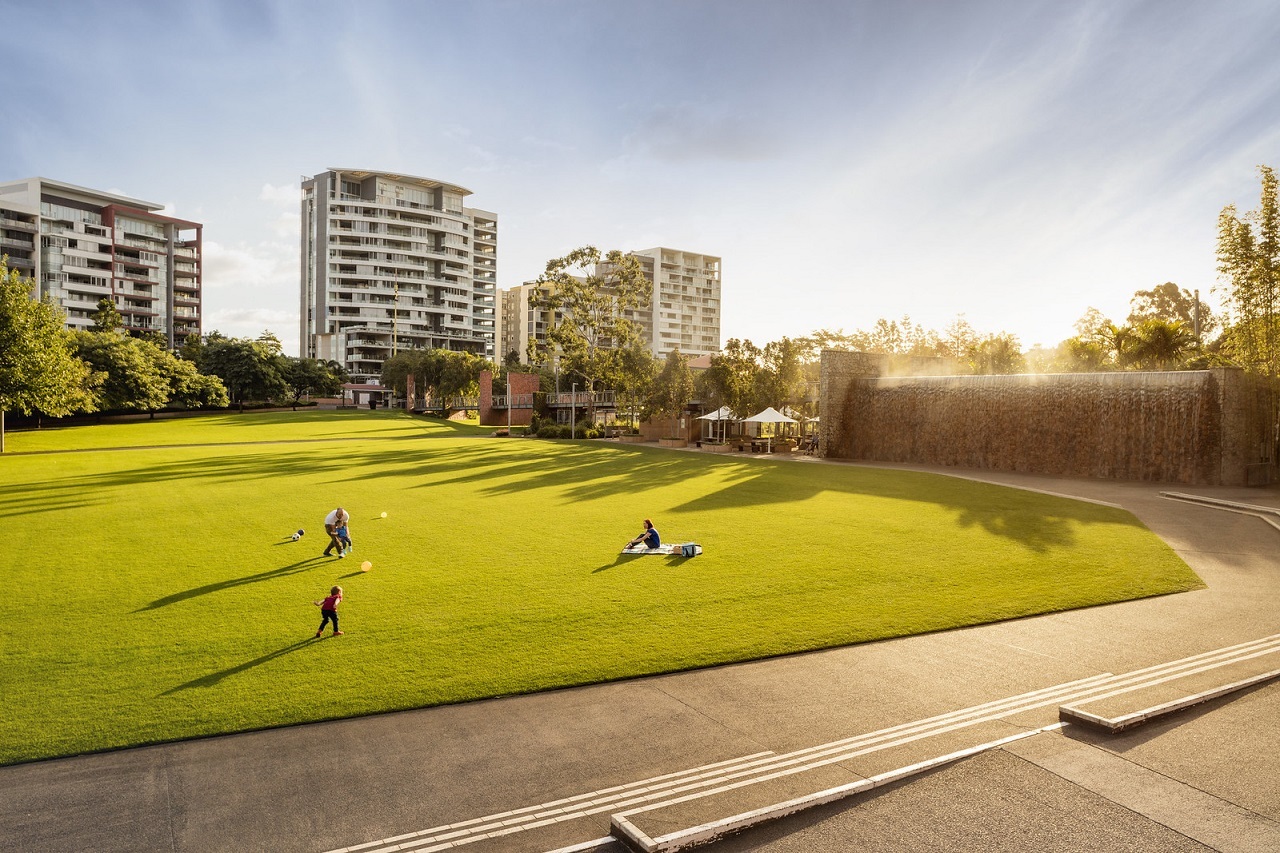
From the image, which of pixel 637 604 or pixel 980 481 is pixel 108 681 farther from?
pixel 980 481

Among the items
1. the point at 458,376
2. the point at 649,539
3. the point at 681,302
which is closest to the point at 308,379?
the point at 458,376

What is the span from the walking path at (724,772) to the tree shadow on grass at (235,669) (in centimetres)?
145

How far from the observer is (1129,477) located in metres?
27.4

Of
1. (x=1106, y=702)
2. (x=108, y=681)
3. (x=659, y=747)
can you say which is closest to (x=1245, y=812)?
(x=1106, y=702)

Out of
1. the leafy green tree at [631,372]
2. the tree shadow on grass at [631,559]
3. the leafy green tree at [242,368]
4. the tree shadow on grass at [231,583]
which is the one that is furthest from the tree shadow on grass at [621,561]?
the leafy green tree at [242,368]

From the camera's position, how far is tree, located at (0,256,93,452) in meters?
36.2

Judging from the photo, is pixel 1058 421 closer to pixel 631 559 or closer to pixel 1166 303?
pixel 631 559

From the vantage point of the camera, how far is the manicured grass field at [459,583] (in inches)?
314

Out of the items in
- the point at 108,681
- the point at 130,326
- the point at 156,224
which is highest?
the point at 156,224

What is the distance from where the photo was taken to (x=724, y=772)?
20.2 feet

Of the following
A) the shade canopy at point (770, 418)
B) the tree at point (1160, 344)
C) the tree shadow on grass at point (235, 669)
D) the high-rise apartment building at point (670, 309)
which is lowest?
the tree shadow on grass at point (235, 669)

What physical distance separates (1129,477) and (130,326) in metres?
118

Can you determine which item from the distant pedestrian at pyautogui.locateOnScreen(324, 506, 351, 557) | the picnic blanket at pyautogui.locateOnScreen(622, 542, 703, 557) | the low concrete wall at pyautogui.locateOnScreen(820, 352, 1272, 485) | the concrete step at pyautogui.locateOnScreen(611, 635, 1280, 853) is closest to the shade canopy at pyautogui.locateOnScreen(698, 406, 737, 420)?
the low concrete wall at pyautogui.locateOnScreen(820, 352, 1272, 485)

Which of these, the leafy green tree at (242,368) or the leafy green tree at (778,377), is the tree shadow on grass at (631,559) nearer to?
the leafy green tree at (778,377)
